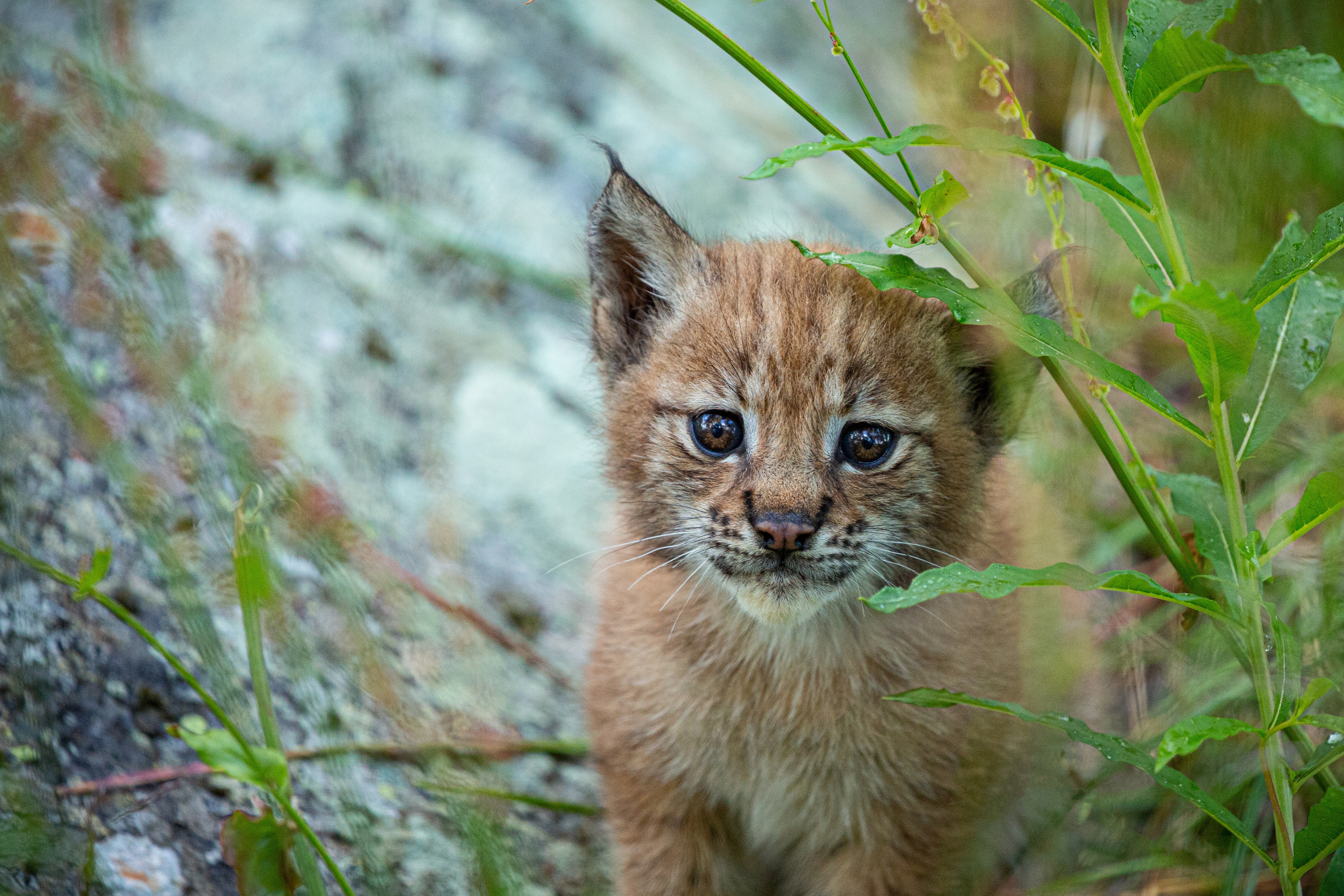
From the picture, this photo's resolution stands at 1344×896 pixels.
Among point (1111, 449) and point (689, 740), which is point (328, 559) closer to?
point (689, 740)

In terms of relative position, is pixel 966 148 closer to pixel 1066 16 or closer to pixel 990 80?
pixel 1066 16

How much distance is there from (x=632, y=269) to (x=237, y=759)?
1.55 meters

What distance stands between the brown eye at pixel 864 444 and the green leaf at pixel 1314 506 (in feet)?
2.69

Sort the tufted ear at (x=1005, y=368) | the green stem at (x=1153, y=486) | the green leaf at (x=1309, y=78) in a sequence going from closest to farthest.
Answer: the green leaf at (x=1309, y=78)
the green stem at (x=1153, y=486)
the tufted ear at (x=1005, y=368)

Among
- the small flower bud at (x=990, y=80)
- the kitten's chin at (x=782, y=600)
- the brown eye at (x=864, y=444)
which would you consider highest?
the small flower bud at (x=990, y=80)

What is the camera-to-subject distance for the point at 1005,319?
191 centimetres

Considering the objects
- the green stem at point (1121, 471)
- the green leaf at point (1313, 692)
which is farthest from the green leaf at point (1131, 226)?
the green leaf at point (1313, 692)

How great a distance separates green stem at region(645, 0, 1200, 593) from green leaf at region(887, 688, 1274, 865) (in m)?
0.41

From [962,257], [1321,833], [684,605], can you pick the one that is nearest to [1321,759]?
[1321,833]

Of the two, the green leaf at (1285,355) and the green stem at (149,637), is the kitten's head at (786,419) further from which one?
the green stem at (149,637)

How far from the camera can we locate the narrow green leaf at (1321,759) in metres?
1.91

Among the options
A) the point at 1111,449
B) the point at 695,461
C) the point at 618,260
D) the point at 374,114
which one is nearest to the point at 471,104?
the point at 374,114

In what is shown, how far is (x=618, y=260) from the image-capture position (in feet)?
9.22

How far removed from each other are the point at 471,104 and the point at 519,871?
367 centimetres
